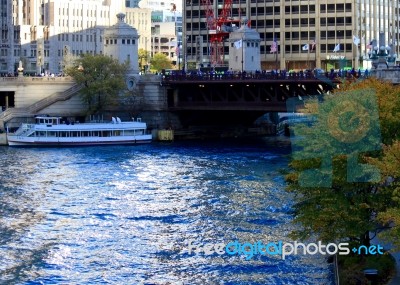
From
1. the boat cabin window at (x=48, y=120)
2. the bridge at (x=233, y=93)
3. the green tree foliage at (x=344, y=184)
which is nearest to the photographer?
the green tree foliage at (x=344, y=184)

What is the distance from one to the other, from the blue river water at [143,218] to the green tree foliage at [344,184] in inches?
132

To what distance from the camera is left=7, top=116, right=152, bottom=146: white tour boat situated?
126625 mm

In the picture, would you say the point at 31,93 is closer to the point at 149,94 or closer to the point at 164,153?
the point at 149,94

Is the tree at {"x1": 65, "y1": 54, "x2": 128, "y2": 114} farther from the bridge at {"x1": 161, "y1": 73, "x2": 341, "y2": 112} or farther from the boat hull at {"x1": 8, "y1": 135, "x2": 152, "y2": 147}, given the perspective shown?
the boat hull at {"x1": 8, "y1": 135, "x2": 152, "y2": 147}

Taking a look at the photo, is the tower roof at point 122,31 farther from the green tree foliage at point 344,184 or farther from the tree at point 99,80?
the green tree foliage at point 344,184

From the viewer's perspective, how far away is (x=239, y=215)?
7125 centimetres

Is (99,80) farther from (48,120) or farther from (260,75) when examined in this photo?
(260,75)

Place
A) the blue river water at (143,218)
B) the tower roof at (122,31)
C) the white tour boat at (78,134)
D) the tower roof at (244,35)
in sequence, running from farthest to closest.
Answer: the tower roof at (244,35), the tower roof at (122,31), the white tour boat at (78,134), the blue river water at (143,218)

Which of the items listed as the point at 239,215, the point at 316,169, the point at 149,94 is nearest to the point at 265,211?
the point at 239,215

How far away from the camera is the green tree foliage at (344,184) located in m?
49.2

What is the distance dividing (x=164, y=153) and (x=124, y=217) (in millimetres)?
44684

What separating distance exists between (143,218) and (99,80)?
67.2m

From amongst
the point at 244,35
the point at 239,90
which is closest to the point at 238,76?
the point at 239,90

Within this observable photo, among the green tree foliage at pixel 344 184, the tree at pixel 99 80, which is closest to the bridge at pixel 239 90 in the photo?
the tree at pixel 99 80
